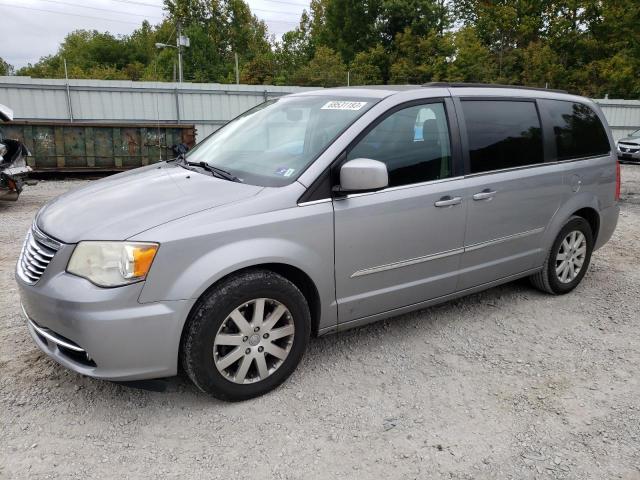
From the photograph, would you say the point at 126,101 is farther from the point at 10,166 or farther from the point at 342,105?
the point at 342,105

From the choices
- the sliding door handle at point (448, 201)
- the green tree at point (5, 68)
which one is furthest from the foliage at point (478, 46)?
the green tree at point (5, 68)

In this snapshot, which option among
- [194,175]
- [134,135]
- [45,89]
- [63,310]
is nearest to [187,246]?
[63,310]

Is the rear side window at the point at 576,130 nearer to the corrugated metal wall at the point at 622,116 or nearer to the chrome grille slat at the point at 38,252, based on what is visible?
the chrome grille slat at the point at 38,252

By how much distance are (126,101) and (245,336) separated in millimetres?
15154

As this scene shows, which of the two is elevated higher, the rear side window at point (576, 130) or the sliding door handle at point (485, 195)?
the rear side window at point (576, 130)

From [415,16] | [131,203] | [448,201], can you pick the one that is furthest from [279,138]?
[415,16]

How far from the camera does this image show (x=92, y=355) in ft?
8.38

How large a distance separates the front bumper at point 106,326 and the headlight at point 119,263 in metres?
0.04

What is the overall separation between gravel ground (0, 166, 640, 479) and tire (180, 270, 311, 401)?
145 mm

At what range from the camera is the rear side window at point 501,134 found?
372 cm

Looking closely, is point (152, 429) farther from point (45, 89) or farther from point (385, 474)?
point (45, 89)

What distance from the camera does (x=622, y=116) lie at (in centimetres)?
2220

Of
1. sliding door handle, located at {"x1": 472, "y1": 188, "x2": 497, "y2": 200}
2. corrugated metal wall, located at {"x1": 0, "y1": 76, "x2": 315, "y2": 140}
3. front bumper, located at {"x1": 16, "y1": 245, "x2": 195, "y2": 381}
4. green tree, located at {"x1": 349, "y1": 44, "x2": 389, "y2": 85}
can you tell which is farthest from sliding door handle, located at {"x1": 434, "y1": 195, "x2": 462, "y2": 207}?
green tree, located at {"x1": 349, "y1": 44, "x2": 389, "y2": 85}

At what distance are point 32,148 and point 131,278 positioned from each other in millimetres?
10619
